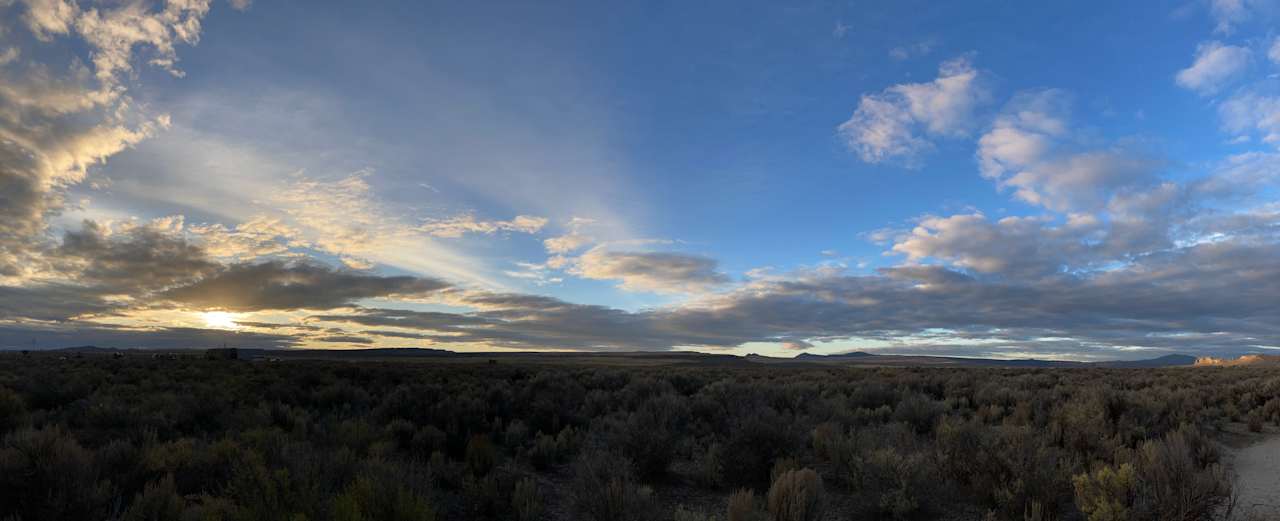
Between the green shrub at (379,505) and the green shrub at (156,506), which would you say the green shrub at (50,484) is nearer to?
the green shrub at (156,506)

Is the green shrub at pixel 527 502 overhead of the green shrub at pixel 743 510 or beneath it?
beneath

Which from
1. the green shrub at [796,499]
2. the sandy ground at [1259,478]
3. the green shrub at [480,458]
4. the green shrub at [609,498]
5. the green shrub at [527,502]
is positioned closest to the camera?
the green shrub at [796,499]

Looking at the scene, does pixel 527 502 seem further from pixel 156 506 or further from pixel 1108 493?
pixel 1108 493

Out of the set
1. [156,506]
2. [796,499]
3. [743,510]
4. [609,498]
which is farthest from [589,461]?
[156,506]

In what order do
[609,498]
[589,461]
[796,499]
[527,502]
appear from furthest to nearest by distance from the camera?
[589,461], [527,502], [609,498], [796,499]

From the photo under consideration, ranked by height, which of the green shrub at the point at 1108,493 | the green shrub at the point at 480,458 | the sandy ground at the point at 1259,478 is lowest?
the sandy ground at the point at 1259,478

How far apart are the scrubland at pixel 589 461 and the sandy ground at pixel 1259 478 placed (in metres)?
0.57

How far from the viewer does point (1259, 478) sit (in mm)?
10523

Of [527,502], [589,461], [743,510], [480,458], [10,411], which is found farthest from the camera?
[10,411]

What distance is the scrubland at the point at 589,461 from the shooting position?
656cm

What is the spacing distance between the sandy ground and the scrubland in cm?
57

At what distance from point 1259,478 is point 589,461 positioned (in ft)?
38.4

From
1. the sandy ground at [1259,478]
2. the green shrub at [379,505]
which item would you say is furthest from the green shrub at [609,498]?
the sandy ground at [1259,478]

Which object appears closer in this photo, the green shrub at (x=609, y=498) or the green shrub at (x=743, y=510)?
the green shrub at (x=743, y=510)
